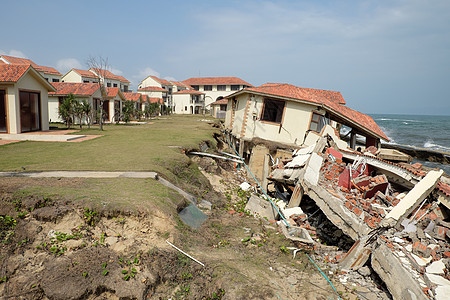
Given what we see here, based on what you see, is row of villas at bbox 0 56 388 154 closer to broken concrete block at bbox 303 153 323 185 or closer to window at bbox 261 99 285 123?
window at bbox 261 99 285 123

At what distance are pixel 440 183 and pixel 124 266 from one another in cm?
889

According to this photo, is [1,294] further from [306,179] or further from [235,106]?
[235,106]

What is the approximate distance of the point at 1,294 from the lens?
4441 mm

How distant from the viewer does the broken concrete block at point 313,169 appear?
33.9 ft

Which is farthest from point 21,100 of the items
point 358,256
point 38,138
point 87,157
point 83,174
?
point 358,256

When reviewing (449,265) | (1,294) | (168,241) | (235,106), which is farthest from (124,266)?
(235,106)

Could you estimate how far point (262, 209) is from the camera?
9781mm

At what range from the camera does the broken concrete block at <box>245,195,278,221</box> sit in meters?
9.55

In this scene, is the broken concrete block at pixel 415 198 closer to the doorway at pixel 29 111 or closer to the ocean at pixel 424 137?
the doorway at pixel 29 111

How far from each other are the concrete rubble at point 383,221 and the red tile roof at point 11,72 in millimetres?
16747

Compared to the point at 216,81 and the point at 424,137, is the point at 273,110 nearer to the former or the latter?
the point at 424,137

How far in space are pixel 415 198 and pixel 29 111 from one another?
2212 cm

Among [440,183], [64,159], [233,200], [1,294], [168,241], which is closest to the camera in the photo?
[1,294]

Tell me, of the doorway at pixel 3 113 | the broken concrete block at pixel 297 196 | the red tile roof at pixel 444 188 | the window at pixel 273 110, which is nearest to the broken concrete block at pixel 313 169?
the broken concrete block at pixel 297 196
